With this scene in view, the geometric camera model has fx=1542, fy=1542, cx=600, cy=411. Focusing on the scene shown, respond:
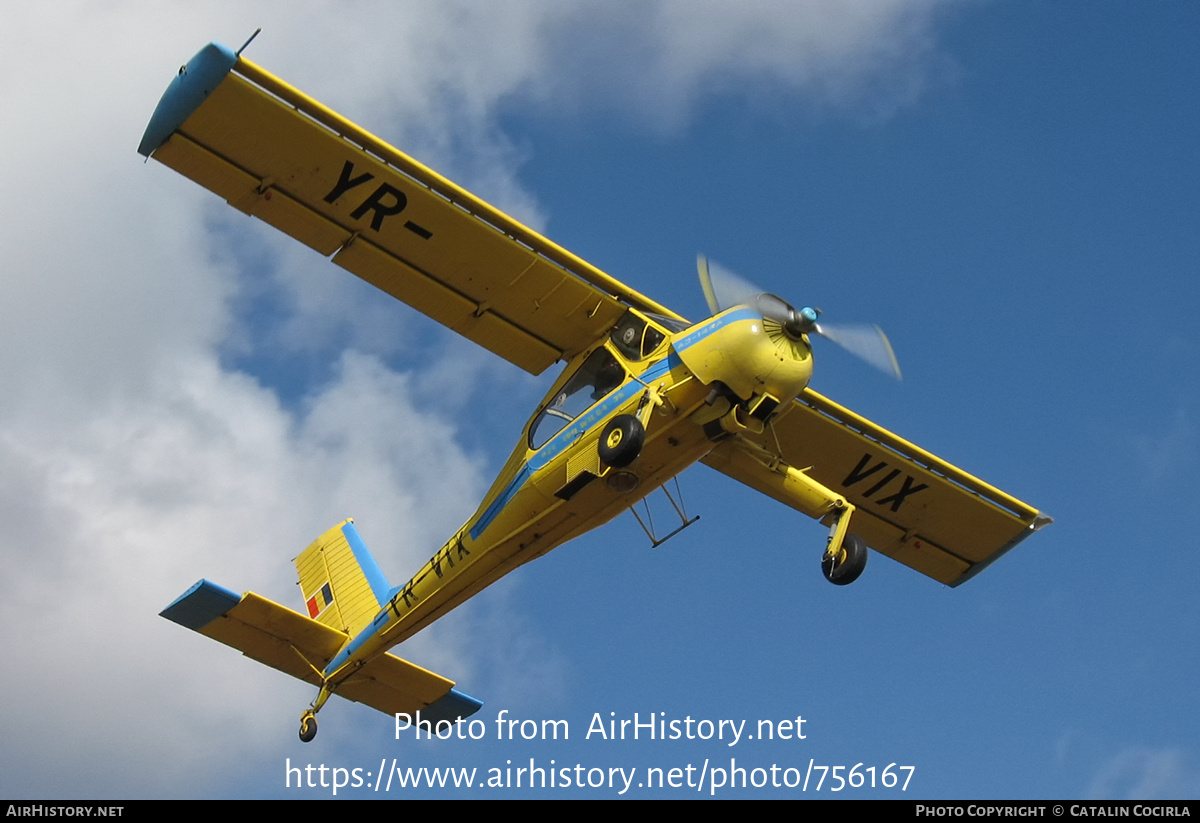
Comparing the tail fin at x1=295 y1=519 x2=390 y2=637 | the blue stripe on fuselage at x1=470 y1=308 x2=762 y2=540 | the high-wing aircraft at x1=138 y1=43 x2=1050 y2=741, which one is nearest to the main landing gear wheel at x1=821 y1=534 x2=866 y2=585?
the high-wing aircraft at x1=138 y1=43 x2=1050 y2=741

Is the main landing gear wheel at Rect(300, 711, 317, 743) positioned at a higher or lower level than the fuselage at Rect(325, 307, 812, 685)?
lower

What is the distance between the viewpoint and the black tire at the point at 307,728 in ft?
57.4

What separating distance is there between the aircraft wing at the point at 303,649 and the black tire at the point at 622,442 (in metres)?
5.26

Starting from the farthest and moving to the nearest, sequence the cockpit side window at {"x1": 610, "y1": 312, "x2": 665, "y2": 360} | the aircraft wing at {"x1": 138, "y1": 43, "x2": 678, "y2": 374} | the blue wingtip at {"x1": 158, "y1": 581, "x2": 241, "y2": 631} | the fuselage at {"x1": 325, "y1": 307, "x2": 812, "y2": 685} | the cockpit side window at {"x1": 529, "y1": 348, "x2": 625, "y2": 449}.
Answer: the blue wingtip at {"x1": 158, "y1": 581, "x2": 241, "y2": 631}
the cockpit side window at {"x1": 529, "y1": 348, "x2": 625, "y2": 449}
the cockpit side window at {"x1": 610, "y1": 312, "x2": 665, "y2": 360}
the aircraft wing at {"x1": 138, "y1": 43, "x2": 678, "y2": 374}
the fuselage at {"x1": 325, "y1": 307, "x2": 812, "y2": 685}

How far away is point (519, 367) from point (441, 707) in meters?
4.63

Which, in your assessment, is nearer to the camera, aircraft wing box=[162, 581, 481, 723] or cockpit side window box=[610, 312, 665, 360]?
cockpit side window box=[610, 312, 665, 360]

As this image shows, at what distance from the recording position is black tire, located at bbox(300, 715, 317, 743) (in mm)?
17500

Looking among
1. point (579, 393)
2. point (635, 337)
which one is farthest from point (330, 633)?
point (635, 337)

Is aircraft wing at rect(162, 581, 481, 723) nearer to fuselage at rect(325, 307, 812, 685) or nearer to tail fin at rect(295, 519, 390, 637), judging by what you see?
tail fin at rect(295, 519, 390, 637)

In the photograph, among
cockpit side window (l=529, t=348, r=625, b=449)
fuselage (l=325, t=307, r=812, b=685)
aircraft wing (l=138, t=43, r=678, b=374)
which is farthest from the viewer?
cockpit side window (l=529, t=348, r=625, b=449)

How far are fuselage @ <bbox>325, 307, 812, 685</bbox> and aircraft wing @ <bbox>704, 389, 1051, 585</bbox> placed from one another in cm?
189

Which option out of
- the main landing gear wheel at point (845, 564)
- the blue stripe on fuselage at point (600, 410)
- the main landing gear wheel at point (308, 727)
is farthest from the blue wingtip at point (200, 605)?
the main landing gear wheel at point (845, 564)

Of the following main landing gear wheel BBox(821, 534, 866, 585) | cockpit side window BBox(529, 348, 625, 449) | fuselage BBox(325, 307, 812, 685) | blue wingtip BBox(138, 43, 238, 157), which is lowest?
main landing gear wheel BBox(821, 534, 866, 585)
